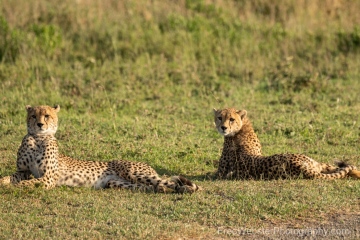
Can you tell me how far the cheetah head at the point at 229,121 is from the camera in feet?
24.8

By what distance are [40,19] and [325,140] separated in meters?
6.79

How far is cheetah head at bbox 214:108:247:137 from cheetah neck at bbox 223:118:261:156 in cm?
5

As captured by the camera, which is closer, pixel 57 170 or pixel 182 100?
pixel 57 170

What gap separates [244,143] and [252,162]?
412 millimetres

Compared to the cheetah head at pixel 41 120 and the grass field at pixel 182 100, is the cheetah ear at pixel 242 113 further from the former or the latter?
the cheetah head at pixel 41 120

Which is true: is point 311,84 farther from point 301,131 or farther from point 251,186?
point 251,186

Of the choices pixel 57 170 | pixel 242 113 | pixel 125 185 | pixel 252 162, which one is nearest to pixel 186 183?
pixel 125 185

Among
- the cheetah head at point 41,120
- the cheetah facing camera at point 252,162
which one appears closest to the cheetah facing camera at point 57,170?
the cheetah head at point 41,120

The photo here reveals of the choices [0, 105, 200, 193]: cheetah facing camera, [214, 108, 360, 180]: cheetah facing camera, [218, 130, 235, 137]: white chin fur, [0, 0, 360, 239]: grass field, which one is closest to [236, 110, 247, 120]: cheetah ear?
[214, 108, 360, 180]: cheetah facing camera

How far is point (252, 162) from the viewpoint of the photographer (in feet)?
23.6

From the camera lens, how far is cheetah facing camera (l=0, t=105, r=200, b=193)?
6.65 metres

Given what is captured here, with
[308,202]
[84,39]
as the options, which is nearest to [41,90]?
[84,39]

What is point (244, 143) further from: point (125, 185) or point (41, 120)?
point (41, 120)

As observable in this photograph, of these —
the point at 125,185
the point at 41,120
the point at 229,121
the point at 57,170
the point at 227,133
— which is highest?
the point at 41,120
